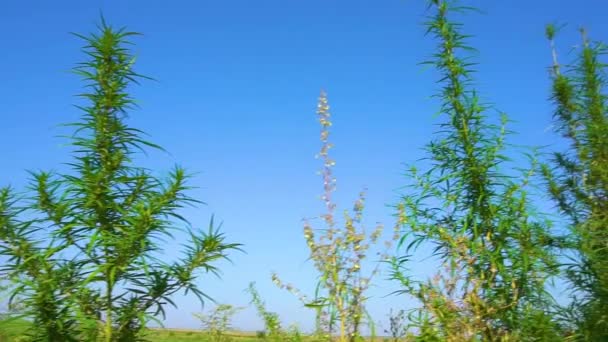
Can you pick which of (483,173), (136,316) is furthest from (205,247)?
(483,173)

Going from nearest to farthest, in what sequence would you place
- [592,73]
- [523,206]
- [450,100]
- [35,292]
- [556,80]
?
[35,292] → [523,206] → [450,100] → [592,73] → [556,80]

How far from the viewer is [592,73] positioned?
24.6 feet

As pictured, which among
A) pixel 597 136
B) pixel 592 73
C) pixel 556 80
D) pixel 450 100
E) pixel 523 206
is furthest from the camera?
pixel 556 80

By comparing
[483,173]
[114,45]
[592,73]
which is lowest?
[483,173]

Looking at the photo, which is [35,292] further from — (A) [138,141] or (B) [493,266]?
(B) [493,266]

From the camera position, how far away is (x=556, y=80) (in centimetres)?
831

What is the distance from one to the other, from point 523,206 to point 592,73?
3.53 meters

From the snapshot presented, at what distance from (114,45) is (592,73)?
5482 millimetres

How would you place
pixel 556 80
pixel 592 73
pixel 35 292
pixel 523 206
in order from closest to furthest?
1. pixel 35 292
2. pixel 523 206
3. pixel 592 73
4. pixel 556 80

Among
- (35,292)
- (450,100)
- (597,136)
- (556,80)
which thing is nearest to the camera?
(35,292)

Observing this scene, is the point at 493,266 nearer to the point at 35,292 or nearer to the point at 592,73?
the point at 35,292

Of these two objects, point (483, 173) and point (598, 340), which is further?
point (598, 340)

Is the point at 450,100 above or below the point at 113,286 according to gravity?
above

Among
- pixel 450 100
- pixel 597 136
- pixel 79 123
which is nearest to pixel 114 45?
pixel 79 123
